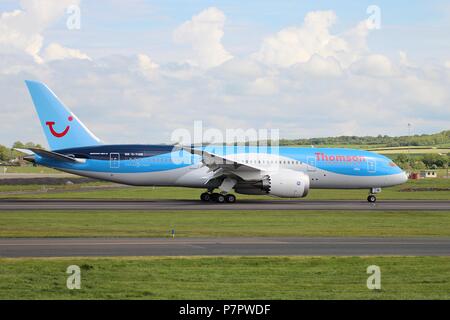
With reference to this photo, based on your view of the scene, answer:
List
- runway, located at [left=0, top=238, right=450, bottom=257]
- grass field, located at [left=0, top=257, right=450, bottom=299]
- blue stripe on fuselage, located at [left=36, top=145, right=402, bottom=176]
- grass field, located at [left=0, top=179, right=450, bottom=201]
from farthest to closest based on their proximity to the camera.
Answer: grass field, located at [left=0, top=179, right=450, bottom=201] < blue stripe on fuselage, located at [left=36, top=145, right=402, bottom=176] < runway, located at [left=0, top=238, right=450, bottom=257] < grass field, located at [left=0, top=257, right=450, bottom=299]

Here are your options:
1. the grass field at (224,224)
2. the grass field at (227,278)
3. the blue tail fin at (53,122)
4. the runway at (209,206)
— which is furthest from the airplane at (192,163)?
the grass field at (227,278)

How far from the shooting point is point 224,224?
36.5m

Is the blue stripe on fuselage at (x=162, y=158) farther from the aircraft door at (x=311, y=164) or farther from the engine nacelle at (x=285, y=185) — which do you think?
the engine nacelle at (x=285, y=185)

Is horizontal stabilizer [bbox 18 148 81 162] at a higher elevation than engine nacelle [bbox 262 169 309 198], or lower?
higher

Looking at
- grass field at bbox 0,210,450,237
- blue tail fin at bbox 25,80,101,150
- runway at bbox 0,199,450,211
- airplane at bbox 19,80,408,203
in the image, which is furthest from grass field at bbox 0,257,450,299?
blue tail fin at bbox 25,80,101,150

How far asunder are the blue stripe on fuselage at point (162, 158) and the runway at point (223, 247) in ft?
76.6

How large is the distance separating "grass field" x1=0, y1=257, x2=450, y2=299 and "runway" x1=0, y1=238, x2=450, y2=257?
1566 millimetres

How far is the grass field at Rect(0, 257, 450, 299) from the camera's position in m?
17.8

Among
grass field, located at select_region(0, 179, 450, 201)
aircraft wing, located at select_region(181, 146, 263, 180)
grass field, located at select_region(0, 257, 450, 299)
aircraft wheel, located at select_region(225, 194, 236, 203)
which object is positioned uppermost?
aircraft wing, located at select_region(181, 146, 263, 180)

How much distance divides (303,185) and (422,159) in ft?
462

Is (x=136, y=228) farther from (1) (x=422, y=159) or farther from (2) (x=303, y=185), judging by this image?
(1) (x=422, y=159)

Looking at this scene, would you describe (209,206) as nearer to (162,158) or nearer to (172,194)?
(162,158)

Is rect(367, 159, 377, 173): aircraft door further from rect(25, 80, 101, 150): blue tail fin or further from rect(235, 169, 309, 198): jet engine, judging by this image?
rect(25, 80, 101, 150): blue tail fin
